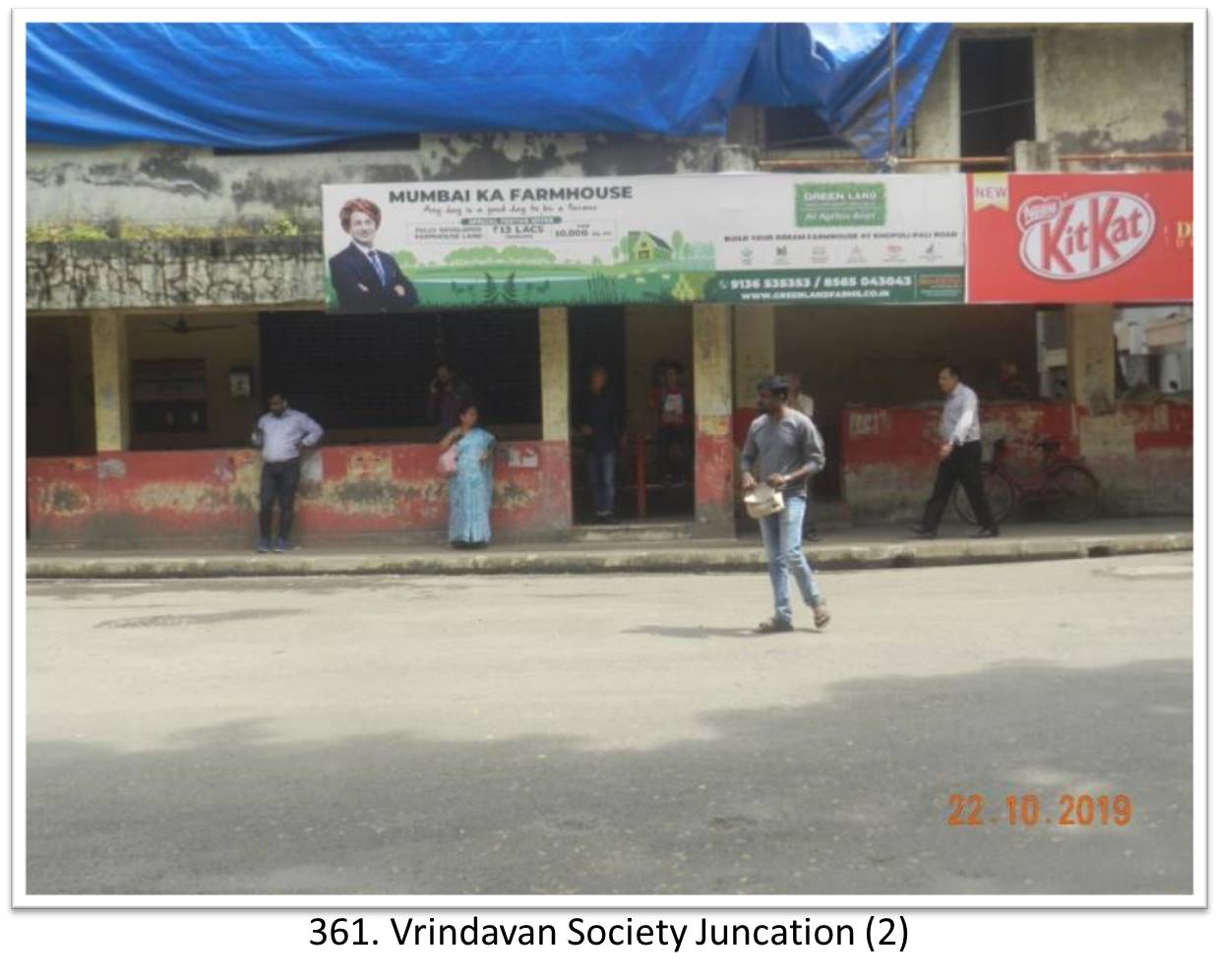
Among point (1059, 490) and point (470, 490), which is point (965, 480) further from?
point (470, 490)

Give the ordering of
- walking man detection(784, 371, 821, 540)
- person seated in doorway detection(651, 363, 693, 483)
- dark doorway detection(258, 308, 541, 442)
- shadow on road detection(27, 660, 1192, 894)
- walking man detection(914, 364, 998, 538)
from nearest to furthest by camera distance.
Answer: shadow on road detection(27, 660, 1192, 894)
walking man detection(784, 371, 821, 540)
walking man detection(914, 364, 998, 538)
person seated in doorway detection(651, 363, 693, 483)
dark doorway detection(258, 308, 541, 442)

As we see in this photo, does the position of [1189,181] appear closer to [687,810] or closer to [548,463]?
[548,463]

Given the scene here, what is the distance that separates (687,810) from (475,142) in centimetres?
1083

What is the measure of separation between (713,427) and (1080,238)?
423 cm

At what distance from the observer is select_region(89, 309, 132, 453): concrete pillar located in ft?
52.1

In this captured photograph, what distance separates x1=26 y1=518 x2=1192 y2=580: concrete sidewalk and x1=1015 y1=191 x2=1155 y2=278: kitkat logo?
2751mm

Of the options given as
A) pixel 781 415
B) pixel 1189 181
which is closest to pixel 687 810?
pixel 781 415

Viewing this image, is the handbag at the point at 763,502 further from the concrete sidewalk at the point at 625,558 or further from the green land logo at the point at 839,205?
the green land logo at the point at 839,205

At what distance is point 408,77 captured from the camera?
14844mm

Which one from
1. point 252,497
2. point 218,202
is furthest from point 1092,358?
point 218,202

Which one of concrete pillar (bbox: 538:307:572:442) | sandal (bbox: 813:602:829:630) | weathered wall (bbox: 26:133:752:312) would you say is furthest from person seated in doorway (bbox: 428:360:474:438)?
sandal (bbox: 813:602:829:630)

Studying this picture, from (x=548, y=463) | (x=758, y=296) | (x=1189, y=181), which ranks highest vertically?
(x=1189, y=181)

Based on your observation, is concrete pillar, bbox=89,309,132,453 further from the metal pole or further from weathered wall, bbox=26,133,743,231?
the metal pole

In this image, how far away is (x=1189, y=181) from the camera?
14.9m
